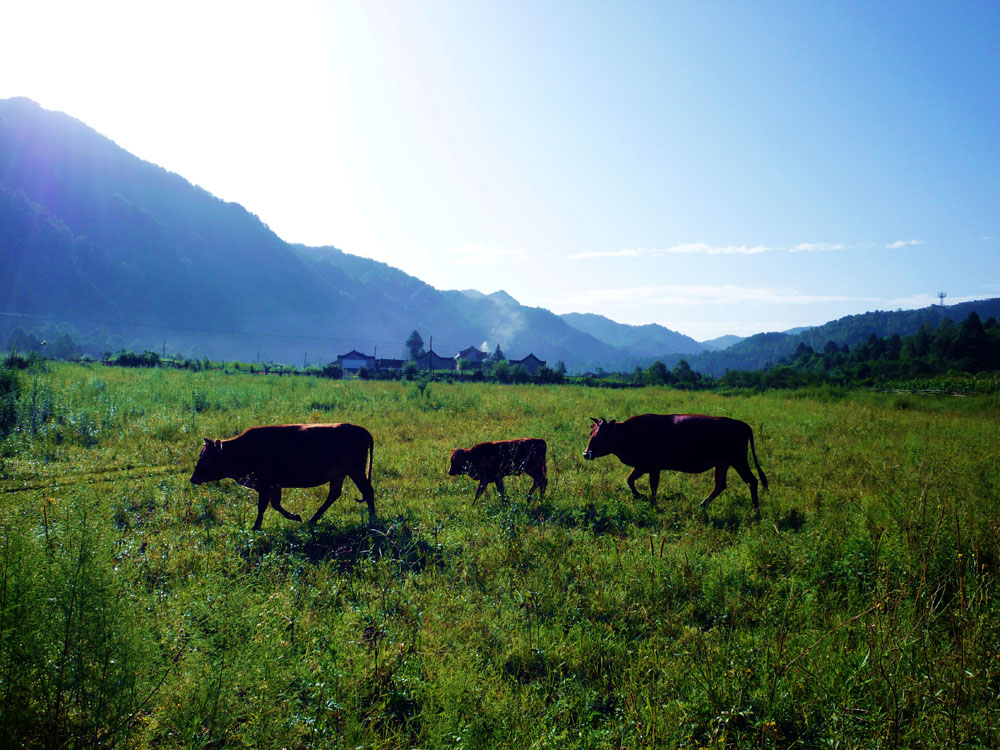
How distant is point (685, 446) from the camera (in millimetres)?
9062

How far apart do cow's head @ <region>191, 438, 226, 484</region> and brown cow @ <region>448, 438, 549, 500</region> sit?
158 inches

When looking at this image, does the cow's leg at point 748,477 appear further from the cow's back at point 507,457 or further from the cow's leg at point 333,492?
the cow's leg at point 333,492

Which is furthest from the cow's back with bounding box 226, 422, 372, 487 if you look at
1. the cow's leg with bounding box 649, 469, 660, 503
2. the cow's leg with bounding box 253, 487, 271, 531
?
the cow's leg with bounding box 649, 469, 660, 503

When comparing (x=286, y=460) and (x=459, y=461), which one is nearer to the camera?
(x=286, y=460)

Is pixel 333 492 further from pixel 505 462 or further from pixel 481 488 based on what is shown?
pixel 505 462

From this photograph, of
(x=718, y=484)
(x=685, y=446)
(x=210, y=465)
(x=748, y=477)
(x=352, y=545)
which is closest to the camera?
(x=352, y=545)

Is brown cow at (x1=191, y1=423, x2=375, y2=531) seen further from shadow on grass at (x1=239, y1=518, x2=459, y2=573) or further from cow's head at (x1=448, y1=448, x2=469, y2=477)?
cow's head at (x1=448, y1=448, x2=469, y2=477)

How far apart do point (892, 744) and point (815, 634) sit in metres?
1.13

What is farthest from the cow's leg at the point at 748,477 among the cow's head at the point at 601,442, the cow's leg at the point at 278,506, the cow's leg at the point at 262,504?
the cow's leg at the point at 262,504

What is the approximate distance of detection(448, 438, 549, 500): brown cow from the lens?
8883 millimetres

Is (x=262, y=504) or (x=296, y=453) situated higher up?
(x=296, y=453)

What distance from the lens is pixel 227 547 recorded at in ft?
21.0

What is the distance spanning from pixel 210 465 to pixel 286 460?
129 cm

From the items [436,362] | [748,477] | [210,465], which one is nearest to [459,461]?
[210,465]
